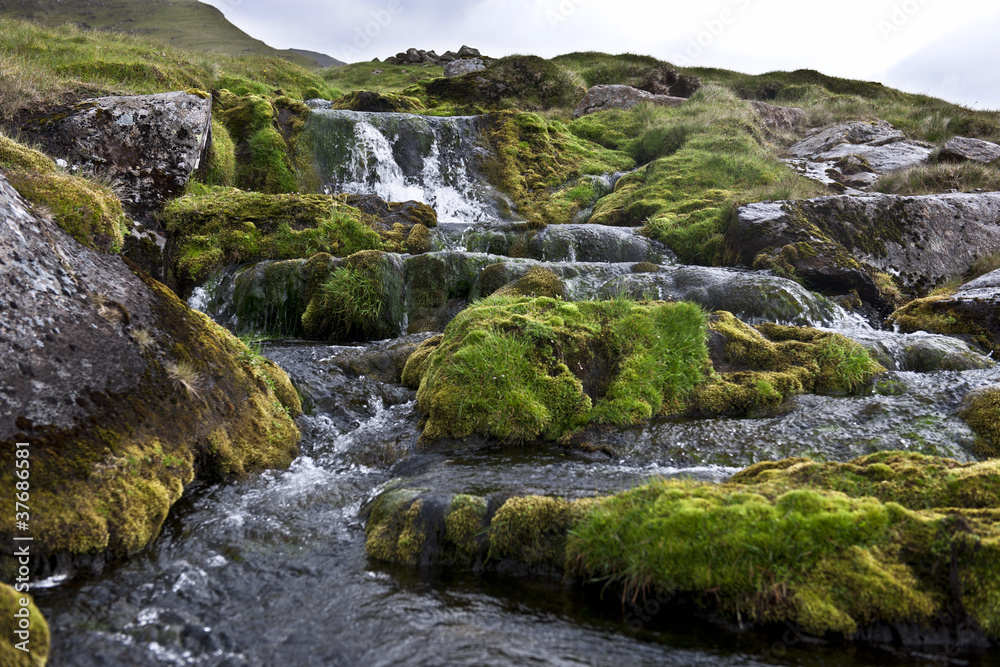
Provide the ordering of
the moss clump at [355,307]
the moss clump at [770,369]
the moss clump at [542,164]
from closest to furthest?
the moss clump at [770,369] → the moss clump at [355,307] → the moss clump at [542,164]

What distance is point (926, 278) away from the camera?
13.6 metres

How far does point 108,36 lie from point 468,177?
16.2 metres

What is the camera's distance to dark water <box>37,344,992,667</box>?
2939 mm

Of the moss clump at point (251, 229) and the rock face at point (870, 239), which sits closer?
the moss clump at point (251, 229)

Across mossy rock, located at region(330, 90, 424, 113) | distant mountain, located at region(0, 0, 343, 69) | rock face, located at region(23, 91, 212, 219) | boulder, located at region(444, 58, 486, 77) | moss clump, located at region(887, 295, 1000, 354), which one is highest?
distant mountain, located at region(0, 0, 343, 69)

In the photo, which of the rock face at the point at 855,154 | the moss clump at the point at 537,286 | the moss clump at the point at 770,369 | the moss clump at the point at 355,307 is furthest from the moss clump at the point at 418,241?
the rock face at the point at 855,154

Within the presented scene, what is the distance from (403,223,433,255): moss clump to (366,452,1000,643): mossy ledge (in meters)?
9.71

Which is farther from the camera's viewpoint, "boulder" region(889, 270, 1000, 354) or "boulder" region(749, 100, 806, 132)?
"boulder" region(749, 100, 806, 132)

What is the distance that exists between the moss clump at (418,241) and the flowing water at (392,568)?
4778mm

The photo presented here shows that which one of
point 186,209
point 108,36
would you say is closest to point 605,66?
point 108,36

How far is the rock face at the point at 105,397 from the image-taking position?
3.93 m

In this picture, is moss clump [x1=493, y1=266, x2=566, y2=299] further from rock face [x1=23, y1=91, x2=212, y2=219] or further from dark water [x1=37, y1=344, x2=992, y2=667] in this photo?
rock face [x1=23, y1=91, x2=212, y2=219]

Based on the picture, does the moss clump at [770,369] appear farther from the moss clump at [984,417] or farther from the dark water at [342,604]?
the dark water at [342,604]

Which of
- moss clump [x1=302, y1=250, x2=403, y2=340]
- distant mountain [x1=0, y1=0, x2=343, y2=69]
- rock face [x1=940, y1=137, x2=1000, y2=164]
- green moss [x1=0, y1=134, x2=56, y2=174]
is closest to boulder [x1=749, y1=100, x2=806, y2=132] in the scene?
rock face [x1=940, y1=137, x2=1000, y2=164]
